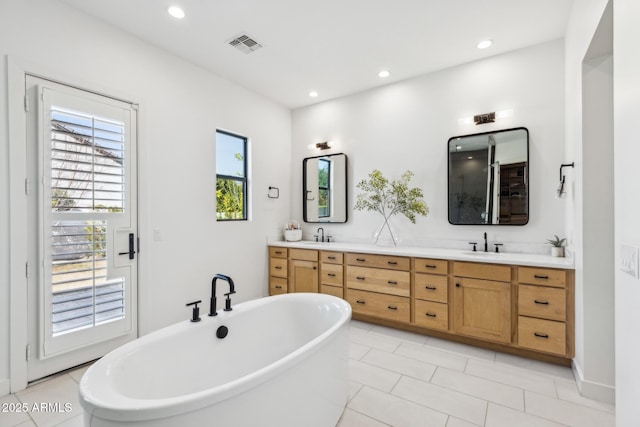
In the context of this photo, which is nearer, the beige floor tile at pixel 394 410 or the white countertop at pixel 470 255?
the beige floor tile at pixel 394 410

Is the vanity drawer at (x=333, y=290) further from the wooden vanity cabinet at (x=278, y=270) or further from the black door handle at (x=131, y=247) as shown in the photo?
the black door handle at (x=131, y=247)

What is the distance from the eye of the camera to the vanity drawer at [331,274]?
3.65m

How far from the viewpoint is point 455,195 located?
3400mm

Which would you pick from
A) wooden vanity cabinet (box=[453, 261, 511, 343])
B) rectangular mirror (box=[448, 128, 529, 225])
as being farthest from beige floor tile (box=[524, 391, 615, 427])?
rectangular mirror (box=[448, 128, 529, 225])

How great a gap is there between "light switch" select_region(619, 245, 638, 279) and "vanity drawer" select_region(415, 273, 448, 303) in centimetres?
184

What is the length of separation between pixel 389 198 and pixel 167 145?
264 cm

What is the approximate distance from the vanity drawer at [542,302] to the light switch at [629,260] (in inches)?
59.9

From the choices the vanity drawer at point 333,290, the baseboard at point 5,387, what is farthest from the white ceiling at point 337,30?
the baseboard at point 5,387

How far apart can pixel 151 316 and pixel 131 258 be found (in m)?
0.63

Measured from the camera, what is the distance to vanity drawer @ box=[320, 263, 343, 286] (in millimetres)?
3646

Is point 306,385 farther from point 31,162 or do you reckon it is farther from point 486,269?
point 31,162

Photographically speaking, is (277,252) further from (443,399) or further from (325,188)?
(443,399)

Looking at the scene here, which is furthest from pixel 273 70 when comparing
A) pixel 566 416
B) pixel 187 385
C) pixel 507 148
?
pixel 566 416

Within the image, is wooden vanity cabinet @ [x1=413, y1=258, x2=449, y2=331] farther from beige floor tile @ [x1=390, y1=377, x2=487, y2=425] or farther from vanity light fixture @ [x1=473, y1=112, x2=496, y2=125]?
vanity light fixture @ [x1=473, y1=112, x2=496, y2=125]
